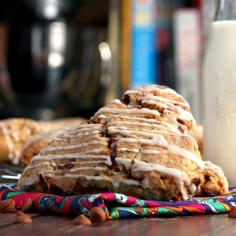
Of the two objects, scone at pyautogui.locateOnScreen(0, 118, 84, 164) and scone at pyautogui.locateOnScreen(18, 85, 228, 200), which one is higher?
scone at pyautogui.locateOnScreen(18, 85, 228, 200)

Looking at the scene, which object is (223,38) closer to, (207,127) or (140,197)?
(207,127)

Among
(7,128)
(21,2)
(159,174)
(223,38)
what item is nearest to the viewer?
(159,174)

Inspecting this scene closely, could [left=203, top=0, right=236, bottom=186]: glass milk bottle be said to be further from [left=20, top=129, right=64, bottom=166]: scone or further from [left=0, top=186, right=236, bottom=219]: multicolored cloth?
[left=20, top=129, right=64, bottom=166]: scone

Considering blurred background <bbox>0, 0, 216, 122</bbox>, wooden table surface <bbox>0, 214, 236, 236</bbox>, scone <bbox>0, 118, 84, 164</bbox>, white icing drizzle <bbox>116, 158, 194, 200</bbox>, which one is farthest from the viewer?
blurred background <bbox>0, 0, 216, 122</bbox>

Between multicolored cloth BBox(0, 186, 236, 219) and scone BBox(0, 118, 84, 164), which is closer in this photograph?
multicolored cloth BBox(0, 186, 236, 219)

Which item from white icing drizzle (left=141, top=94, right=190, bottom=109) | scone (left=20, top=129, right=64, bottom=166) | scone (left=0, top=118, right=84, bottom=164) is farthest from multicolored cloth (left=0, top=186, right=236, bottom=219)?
scone (left=0, top=118, right=84, bottom=164)

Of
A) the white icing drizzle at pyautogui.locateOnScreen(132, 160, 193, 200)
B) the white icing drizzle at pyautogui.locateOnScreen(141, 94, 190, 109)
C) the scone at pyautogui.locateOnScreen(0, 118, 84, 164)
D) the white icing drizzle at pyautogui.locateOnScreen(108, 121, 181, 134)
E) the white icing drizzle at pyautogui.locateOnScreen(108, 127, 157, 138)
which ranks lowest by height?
the scone at pyautogui.locateOnScreen(0, 118, 84, 164)

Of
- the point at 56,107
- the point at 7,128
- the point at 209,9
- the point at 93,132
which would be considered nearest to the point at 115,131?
the point at 93,132

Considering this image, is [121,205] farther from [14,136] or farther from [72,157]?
[14,136]
